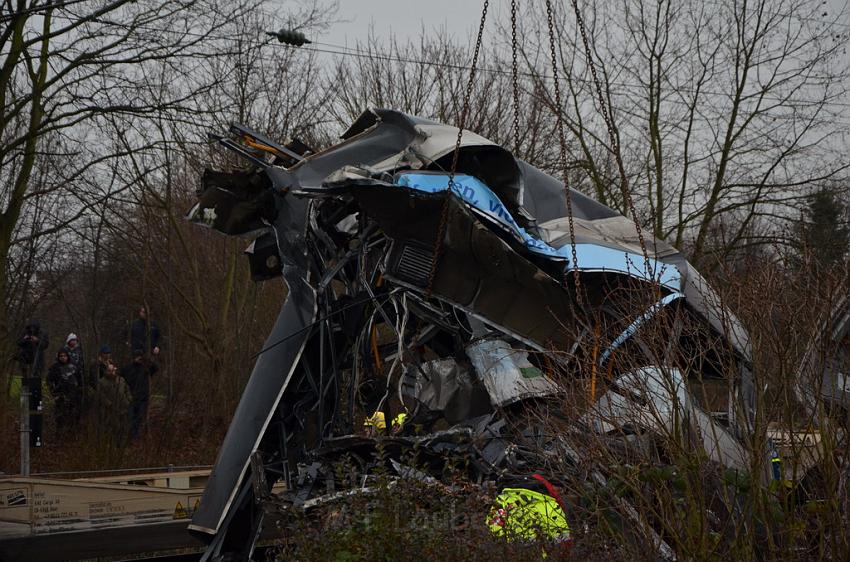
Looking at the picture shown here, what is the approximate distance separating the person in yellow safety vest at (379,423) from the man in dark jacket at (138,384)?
8087mm

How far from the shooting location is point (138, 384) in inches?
650

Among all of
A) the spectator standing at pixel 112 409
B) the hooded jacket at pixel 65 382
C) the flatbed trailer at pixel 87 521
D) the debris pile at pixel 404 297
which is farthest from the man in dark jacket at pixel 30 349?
the debris pile at pixel 404 297

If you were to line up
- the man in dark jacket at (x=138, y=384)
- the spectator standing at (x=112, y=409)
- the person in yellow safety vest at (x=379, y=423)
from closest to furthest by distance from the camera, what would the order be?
the person in yellow safety vest at (x=379, y=423)
the spectator standing at (x=112, y=409)
the man in dark jacket at (x=138, y=384)

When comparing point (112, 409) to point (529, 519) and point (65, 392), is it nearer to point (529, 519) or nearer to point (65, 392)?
point (65, 392)

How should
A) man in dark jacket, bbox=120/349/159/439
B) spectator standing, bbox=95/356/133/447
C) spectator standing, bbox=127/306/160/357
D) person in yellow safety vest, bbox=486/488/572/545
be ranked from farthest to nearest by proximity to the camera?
spectator standing, bbox=127/306/160/357 < man in dark jacket, bbox=120/349/159/439 < spectator standing, bbox=95/356/133/447 < person in yellow safety vest, bbox=486/488/572/545

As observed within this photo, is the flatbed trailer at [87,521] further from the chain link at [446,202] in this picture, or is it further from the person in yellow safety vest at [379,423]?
the chain link at [446,202]

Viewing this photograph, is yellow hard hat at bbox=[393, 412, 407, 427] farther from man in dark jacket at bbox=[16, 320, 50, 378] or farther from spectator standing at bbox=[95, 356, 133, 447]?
man in dark jacket at bbox=[16, 320, 50, 378]

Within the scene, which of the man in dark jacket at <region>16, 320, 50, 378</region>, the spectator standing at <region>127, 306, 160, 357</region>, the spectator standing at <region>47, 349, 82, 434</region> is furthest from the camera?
the spectator standing at <region>127, 306, 160, 357</region>

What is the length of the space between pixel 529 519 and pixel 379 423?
316cm

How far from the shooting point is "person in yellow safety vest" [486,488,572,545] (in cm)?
552

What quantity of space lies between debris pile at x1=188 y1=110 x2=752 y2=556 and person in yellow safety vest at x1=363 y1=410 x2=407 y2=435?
0.03 metres

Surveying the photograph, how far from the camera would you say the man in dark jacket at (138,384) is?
16.3 meters

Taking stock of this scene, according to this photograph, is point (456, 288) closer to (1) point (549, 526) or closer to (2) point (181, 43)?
(1) point (549, 526)

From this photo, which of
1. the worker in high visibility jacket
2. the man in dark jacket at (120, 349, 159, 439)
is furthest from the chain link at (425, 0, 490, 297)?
the man in dark jacket at (120, 349, 159, 439)
